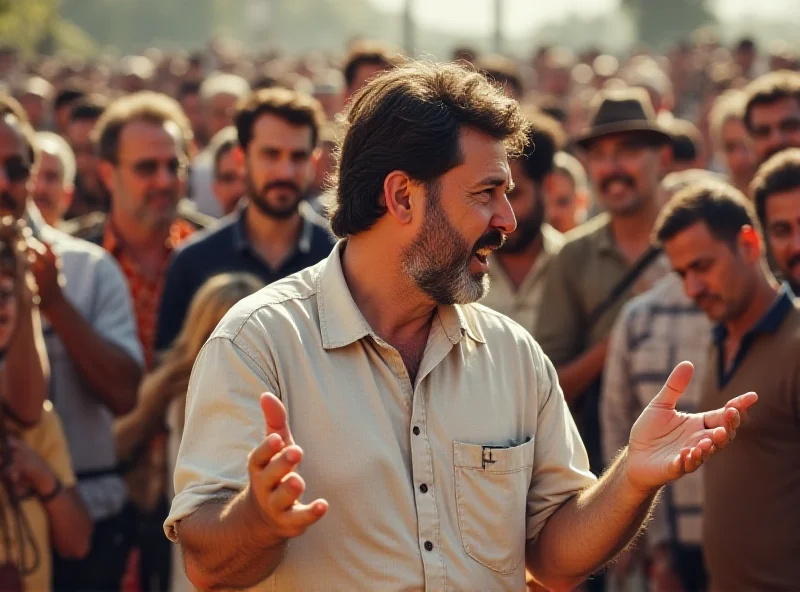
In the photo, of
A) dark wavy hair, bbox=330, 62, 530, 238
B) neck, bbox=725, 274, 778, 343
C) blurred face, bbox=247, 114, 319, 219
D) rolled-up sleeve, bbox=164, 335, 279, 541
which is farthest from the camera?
blurred face, bbox=247, 114, 319, 219

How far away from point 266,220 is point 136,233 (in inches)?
36.5

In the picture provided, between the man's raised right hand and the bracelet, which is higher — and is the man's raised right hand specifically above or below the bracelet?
above

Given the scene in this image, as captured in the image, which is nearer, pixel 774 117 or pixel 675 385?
pixel 675 385

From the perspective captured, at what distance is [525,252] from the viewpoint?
22.4ft

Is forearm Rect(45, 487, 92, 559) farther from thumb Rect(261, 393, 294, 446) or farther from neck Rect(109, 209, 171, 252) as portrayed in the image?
thumb Rect(261, 393, 294, 446)

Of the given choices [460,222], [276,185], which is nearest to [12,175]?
[276,185]

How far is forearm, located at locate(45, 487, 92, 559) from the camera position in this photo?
18.0 feet

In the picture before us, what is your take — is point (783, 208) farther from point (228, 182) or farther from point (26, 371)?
point (228, 182)

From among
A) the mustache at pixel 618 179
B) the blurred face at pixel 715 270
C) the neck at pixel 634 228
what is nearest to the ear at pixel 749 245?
the blurred face at pixel 715 270

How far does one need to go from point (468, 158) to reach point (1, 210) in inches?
116

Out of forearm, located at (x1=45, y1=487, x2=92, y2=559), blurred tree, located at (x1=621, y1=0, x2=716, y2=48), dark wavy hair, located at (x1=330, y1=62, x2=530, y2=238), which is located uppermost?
dark wavy hair, located at (x1=330, y1=62, x2=530, y2=238)

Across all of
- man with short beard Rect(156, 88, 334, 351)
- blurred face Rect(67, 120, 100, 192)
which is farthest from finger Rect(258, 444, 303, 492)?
blurred face Rect(67, 120, 100, 192)

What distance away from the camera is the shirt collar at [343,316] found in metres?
3.29

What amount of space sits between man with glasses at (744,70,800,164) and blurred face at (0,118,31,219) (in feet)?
11.7
